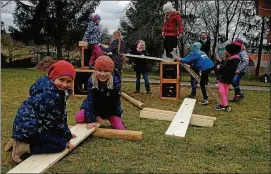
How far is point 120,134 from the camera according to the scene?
5.09m

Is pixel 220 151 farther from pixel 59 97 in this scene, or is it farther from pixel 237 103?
pixel 237 103

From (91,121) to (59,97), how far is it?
1469 mm

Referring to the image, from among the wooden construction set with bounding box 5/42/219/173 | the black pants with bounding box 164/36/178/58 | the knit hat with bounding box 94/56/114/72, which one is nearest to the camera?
the wooden construction set with bounding box 5/42/219/173

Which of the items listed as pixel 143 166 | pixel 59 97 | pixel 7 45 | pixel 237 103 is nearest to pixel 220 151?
pixel 143 166

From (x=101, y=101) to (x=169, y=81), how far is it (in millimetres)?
5122

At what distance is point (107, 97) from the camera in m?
5.51

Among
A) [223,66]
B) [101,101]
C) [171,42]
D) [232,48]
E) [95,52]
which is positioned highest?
[171,42]

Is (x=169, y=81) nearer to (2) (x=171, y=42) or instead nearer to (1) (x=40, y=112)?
(2) (x=171, y=42)

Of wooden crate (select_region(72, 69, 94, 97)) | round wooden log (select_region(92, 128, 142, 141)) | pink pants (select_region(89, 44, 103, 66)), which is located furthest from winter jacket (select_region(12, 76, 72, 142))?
pink pants (select_region(89, 44, 103, 66))

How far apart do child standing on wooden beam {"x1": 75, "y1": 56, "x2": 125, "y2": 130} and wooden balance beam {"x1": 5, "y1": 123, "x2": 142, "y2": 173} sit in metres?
0.17

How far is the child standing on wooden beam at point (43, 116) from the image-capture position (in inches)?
155

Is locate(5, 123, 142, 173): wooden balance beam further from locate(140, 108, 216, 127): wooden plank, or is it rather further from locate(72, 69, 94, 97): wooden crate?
locate(72, 69, 94, 97): wooden crate

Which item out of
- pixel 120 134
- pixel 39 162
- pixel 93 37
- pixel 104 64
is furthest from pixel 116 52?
pixel 39 162

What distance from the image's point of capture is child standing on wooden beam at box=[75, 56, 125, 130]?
533 cm
